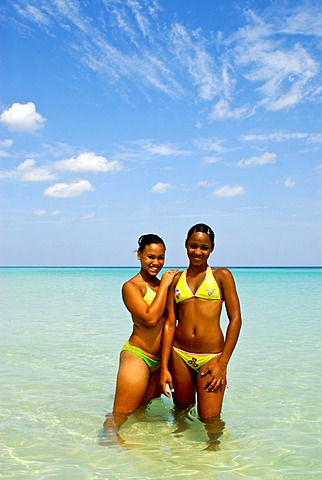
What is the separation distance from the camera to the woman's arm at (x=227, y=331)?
4453 mm

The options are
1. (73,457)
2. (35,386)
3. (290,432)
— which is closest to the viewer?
(73,457)

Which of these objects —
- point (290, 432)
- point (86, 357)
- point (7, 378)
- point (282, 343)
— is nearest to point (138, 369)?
point (290, 432)

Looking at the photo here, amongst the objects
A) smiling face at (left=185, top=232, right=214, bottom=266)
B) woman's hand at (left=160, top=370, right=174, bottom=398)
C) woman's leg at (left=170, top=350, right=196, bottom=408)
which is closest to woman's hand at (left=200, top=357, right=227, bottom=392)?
woman's leg at (left=170, top=350, right=196, bottom=408)

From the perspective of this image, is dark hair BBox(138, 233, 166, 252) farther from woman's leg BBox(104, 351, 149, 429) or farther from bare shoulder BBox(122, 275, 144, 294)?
woman's leg BBox(104, 351, 149, 429)

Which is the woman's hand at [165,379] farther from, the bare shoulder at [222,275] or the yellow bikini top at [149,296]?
the bare shoulder at [222,275]

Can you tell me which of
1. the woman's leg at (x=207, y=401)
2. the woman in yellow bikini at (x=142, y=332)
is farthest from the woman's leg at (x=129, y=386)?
the woman's leg at (x=207, y=401)

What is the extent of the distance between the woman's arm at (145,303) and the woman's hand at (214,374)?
619 millimetres

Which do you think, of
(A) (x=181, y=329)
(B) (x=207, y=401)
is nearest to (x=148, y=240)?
(A) (x=181, y=329)

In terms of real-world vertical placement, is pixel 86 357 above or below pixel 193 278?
below

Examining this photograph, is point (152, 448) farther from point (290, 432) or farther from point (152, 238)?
point (152, 238)

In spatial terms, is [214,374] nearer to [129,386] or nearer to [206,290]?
[206,290]

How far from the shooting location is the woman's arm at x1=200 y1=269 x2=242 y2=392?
4453 millimetres

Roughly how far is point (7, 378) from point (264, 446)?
407cm

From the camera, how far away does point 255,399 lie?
645cm
